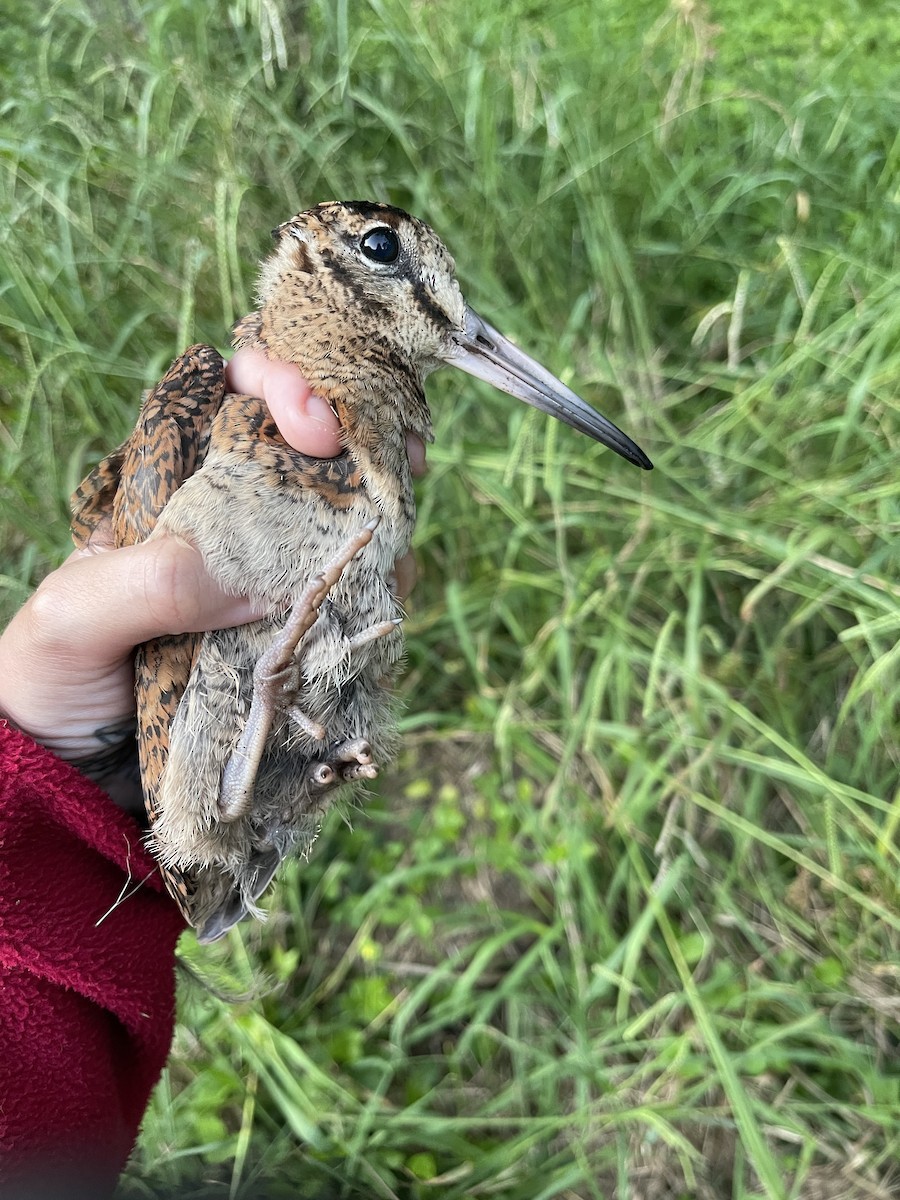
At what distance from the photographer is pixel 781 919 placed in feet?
6.18

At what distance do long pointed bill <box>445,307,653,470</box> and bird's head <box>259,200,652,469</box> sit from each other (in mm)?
24

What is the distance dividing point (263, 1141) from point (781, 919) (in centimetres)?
122

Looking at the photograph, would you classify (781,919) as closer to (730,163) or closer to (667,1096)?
(667,1096)

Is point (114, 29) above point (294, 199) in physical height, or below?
above

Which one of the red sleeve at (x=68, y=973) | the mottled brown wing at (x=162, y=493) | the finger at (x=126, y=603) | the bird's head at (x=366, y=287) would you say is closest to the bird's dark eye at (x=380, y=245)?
the bird's head at (x=366, y=287)

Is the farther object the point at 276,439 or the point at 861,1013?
the point at 861,1013

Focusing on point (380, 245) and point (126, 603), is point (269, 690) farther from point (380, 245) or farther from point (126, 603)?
point (380, 245)

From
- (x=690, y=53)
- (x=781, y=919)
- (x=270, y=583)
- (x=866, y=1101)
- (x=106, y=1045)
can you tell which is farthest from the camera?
(x=690, y=53)

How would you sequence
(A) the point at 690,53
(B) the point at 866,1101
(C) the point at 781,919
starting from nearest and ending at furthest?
(B) the point at 866,1101, (C) the point at 781,919, (A) the point at 690,53

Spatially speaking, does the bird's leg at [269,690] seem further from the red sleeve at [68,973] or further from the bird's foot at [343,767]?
the red sleeve at [68,973]

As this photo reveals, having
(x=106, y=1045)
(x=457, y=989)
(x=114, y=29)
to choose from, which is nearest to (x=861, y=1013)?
(x=457, y=989)

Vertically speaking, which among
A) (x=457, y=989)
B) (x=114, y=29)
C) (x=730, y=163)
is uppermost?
(x=114, y=29)

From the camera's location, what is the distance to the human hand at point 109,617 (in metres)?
1.05

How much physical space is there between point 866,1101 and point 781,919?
38cm
